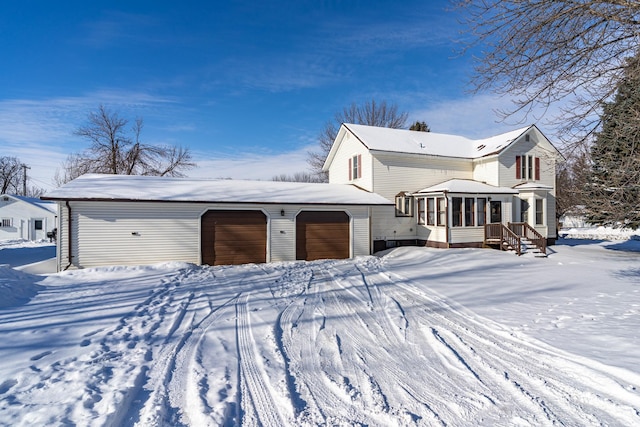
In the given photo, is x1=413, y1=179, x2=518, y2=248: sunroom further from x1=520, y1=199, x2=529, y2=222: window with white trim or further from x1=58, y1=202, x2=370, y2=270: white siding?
x1=58, y1=202, x2=370, y2=270: white siding

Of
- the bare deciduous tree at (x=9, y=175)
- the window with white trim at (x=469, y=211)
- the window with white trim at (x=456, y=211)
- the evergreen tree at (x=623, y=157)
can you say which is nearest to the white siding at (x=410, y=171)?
the window with white trim at (x=456, y=211)

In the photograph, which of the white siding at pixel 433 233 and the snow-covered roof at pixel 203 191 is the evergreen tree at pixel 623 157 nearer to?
the snow-covered roof at pixel 203 191

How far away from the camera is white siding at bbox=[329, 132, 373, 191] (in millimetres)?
17483

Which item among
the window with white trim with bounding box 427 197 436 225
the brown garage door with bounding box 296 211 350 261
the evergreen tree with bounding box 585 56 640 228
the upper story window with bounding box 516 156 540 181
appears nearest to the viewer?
the evergreen tree with bounding box 585 56 640 228

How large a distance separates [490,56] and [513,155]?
613 inches

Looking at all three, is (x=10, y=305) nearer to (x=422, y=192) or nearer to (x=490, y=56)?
(x=490, y=56)

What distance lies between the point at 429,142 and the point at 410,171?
3.26m

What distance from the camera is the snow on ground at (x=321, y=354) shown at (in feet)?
10.1

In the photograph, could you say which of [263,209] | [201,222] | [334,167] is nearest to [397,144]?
[334,167]

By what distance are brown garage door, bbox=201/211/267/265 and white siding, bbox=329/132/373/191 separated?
6.87 meters

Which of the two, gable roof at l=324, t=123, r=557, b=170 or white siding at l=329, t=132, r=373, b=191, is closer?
white siding at l=329, t=132, r=373, b=191

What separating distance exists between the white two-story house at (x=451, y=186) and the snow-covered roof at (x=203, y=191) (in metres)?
2.00

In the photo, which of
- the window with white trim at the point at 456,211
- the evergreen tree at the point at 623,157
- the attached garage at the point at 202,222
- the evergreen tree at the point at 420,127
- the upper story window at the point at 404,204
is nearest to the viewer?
the evergreen tree at the point at 623,157

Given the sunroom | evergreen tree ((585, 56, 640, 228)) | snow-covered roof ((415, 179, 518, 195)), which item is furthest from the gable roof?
evergreen tree ((585, 56, 640, 228))
